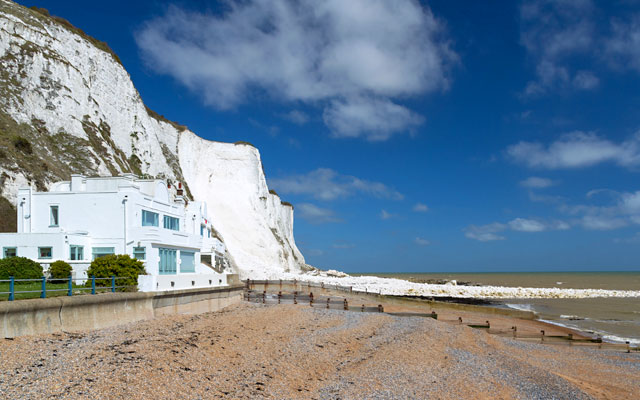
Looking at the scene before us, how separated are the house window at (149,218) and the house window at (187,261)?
2.53 meters

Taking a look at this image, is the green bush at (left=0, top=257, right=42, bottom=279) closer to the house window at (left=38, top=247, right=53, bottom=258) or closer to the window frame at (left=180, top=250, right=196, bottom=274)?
the house window at (left=38, top=247, right=53, bottom=258)

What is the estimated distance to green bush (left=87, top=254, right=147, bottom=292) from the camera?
21.0 m

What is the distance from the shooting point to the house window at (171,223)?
99.9 feet

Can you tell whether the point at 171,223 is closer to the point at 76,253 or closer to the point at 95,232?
the point at 95,232

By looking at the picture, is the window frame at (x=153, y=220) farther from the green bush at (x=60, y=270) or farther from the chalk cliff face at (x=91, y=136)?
the chalk cliff face at (x=91, y=136)

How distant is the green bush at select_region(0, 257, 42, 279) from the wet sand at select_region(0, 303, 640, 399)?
18.7 feet

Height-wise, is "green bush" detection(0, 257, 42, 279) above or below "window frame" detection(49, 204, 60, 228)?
below

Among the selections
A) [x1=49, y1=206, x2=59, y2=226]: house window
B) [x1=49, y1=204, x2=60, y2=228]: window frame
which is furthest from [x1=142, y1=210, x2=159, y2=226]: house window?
[x1=49, y1=206, x2=59, y2=226]: house window

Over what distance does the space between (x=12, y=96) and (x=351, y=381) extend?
4414cm

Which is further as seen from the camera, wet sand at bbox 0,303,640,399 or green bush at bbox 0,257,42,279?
green bush at bbox 0,257,42,279

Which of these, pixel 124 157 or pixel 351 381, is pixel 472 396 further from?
pixel 124 157

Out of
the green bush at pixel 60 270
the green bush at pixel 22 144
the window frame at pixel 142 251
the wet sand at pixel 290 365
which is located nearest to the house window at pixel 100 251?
the window frame at pixel 142 251

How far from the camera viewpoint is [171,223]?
31.4m

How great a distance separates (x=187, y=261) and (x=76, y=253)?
276 inches
